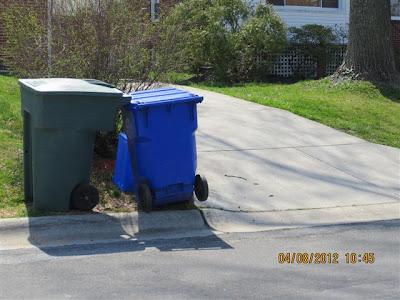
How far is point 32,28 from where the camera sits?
27.7 feet

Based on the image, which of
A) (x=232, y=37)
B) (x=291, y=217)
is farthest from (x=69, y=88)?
(x=232, y=37)

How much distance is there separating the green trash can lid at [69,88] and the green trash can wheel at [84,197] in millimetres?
989

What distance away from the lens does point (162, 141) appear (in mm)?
6445

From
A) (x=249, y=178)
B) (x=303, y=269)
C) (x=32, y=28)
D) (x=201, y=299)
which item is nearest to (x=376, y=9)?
(x=249, y=178)

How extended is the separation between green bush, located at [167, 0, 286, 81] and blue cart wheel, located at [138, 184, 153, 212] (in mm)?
9825

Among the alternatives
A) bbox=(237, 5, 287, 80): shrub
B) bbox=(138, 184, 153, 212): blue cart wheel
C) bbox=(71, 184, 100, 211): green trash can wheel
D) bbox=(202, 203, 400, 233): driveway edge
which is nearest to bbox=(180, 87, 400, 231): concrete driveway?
bbox=(202, 203, 400, 233): driveway edge

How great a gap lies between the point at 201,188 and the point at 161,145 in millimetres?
678

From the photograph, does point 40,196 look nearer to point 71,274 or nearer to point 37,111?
point 37,111

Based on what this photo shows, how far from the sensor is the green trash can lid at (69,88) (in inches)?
239

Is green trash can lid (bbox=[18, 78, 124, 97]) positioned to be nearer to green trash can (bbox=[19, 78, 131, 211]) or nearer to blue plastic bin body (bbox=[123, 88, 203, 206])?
green trash can (bbox=[19, 78, 131, 211])

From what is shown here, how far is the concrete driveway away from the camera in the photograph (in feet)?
23.2

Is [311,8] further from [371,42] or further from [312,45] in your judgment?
[371,42]

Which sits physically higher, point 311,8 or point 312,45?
point 311,8

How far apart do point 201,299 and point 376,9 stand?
10946mm
